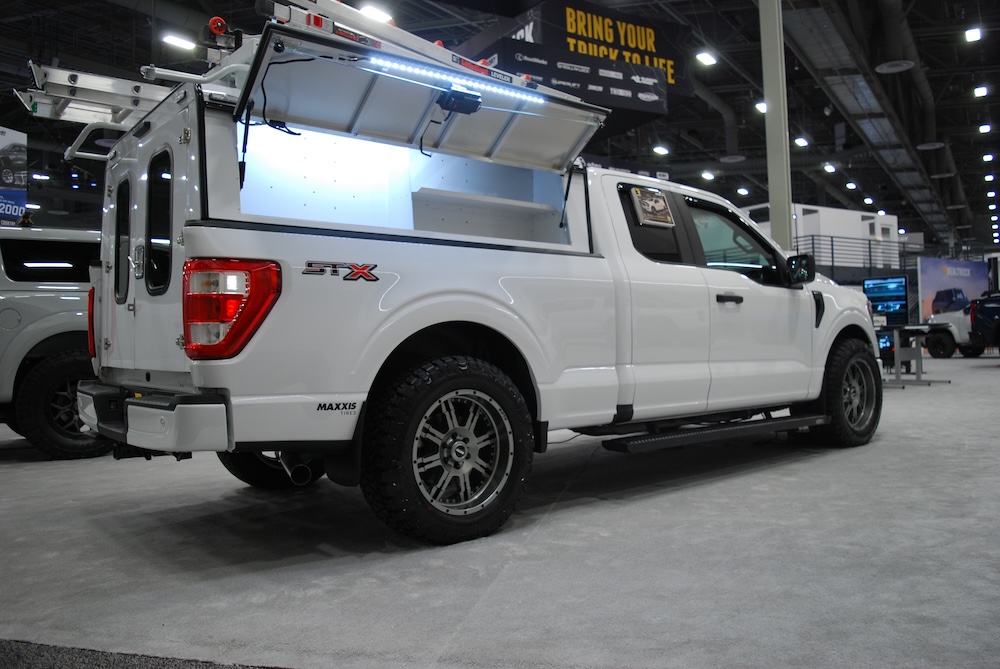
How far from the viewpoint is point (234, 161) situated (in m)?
3.00

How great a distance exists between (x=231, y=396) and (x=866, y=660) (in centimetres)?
219

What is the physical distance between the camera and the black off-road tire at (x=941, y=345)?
17.9 metres

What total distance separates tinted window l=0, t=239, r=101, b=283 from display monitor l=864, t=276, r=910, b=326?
38.6 ft

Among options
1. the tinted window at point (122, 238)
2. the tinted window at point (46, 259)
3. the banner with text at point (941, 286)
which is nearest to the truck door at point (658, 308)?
the tinted window at point (122, 238)

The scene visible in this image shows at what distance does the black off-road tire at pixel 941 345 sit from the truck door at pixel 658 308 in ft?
53.6

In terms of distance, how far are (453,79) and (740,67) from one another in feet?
55.4

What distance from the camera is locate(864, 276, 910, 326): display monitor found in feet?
41.9

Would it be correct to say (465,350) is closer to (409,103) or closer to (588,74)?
(409,103)

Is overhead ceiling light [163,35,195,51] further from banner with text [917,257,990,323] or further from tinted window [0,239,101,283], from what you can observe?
banner with text [917,257,990,323]

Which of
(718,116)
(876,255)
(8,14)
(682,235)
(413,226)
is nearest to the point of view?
(413,226)

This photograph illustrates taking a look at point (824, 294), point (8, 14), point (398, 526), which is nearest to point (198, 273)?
point (398, 526)

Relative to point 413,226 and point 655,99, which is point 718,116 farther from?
point 413,226

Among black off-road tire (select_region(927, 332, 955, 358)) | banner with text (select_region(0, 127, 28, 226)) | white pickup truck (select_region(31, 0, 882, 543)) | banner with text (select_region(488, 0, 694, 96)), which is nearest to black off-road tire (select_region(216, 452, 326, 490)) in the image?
white pickup truck (select_region(31, 0, 882, 543))

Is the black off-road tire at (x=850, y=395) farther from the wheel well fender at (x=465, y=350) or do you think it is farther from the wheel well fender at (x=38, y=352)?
the wheel well fender at (x=38, y=352)
